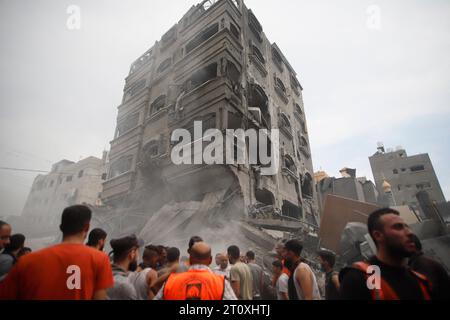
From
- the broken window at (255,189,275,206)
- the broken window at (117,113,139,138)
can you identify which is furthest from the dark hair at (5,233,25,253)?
the broken window at (117,113,139,138)

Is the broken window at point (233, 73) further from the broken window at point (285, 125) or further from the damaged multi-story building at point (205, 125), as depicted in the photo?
the broken window at point (285, 125)

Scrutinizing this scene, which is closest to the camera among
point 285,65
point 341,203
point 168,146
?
point 341,203

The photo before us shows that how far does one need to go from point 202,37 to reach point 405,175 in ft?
121

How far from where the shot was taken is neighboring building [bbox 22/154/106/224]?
3206cm

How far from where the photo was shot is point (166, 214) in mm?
9359

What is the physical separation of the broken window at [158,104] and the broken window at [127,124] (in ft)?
6.55

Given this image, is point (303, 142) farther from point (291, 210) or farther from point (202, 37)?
point (202, 37)

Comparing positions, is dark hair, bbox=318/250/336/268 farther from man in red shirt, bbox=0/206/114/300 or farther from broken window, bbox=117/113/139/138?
broken window, bbox=117/113/139/138

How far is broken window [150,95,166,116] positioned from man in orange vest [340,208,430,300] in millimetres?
15603

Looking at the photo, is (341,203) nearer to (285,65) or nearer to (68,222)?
(68,222)

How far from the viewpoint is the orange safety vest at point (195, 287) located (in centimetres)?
205

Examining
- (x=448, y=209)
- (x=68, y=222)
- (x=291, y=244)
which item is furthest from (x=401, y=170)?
(x=68, y=222)
